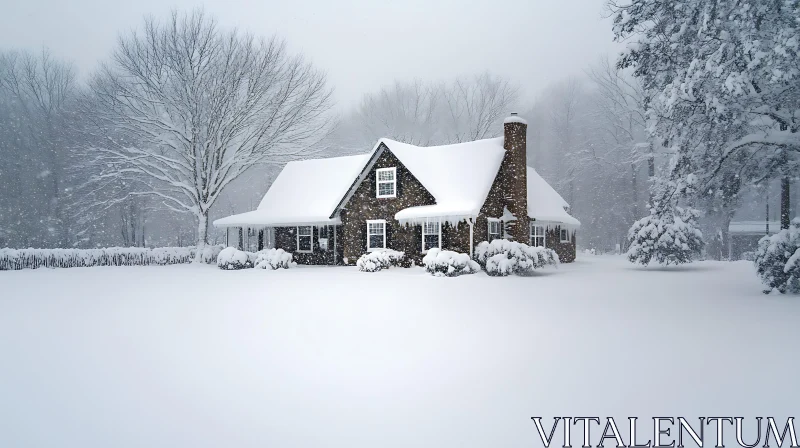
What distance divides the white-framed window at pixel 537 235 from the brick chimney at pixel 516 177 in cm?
288

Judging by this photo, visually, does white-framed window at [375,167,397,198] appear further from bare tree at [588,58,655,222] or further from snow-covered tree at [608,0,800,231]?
bare tree at [588,58,655,222]

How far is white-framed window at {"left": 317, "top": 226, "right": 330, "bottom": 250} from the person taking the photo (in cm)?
3198

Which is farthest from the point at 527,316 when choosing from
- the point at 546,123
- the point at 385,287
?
the point at 546,123

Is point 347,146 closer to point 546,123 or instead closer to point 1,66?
point 546,123

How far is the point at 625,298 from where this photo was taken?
14.6 meters

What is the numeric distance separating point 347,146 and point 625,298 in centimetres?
4424

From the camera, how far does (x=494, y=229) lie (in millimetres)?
27781

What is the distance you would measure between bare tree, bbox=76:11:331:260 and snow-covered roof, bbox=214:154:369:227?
4.82 ft

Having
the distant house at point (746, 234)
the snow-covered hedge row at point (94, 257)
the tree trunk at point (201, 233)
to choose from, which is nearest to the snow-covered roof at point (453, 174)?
the tree trunk at point (201, 233)

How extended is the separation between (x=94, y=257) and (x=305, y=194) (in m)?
12.8

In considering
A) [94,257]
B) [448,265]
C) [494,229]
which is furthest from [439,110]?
[448,265]

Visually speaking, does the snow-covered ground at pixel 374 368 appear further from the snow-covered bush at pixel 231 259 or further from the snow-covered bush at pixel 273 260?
the snow-covered bush at pixel 231 259

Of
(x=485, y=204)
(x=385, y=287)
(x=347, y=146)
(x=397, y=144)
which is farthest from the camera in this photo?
(x=347, y=146)

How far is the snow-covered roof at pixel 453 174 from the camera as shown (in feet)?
84.9
